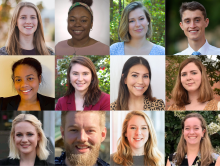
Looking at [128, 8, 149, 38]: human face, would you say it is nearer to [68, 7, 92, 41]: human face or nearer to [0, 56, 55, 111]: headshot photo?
[68, 7, 92, 41]: human face

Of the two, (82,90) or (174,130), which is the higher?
(82,90)

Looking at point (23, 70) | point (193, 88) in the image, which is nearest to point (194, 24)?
point (193, 88)

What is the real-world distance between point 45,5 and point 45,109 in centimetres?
137

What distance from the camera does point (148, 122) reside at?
3.61 m

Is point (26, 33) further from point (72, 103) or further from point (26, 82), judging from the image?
point (72, 103)

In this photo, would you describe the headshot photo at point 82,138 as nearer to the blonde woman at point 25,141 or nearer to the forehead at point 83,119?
the forehead at point 83,119

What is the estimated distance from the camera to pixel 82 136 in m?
3.54

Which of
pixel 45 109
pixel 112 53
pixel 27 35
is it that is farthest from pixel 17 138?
pixel 112 53

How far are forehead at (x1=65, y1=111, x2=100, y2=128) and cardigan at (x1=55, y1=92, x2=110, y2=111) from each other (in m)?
0.08

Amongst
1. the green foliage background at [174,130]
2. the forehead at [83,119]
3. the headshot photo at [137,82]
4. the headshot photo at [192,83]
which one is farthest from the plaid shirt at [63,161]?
the headshot photo at [192,83]

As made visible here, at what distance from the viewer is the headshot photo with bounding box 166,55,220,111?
3.58 m

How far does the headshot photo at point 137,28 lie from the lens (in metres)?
3.58

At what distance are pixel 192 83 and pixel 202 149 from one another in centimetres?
87

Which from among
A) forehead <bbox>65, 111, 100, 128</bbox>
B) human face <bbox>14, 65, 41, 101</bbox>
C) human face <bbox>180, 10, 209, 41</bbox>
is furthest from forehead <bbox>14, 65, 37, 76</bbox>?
human face <bbox>180, 10, 209, 41</bbox>
